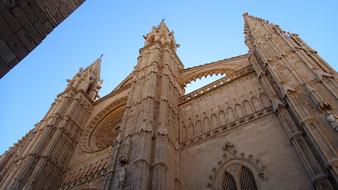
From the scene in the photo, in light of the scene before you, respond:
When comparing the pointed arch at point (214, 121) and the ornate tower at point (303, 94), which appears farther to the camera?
the pointed arch at point (214, 121)

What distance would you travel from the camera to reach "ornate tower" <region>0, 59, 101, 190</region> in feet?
45.1

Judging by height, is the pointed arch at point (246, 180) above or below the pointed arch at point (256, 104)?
below

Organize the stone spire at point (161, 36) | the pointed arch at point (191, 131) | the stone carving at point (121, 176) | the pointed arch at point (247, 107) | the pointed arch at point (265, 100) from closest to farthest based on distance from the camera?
1. the stone carving at point (121, 176)
2. the pointed arch at point (265, 100)
3. the pointed arch at point (247, 107)
4. the pointed arch at point (191, 131)
5. the stone spire at point (161, 36)

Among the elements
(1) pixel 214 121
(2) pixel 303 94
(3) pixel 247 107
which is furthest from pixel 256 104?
(2) pixel 303 94

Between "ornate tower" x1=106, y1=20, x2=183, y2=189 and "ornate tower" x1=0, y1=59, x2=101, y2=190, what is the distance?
523 centimetres

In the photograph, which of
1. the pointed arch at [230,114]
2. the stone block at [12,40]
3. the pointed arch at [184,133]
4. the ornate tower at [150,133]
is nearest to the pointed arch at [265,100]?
the pointed arch at [230,114]

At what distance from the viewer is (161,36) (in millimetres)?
22625

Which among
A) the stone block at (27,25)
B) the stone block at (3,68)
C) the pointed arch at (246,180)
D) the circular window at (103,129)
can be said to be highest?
the circular window at (103,129)

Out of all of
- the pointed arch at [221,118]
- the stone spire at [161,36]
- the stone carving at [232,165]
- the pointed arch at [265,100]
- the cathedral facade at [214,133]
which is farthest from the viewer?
the stone spire at [161,36]

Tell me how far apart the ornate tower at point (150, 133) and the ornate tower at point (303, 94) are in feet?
14.7

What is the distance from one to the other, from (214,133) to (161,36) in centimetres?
1329

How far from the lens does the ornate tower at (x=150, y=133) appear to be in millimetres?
9516

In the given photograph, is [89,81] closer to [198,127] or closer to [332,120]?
[198,127]

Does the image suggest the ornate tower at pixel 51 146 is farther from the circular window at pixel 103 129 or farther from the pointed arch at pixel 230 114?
the pointed arch at pixel 230 114
